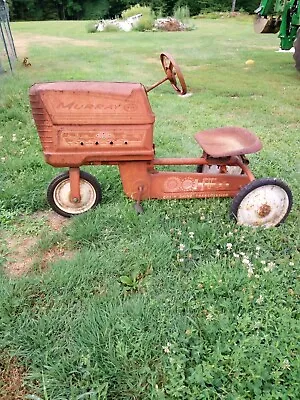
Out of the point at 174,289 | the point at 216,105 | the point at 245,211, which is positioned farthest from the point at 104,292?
the point at 216,105

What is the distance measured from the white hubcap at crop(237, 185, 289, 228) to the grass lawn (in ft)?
0.30

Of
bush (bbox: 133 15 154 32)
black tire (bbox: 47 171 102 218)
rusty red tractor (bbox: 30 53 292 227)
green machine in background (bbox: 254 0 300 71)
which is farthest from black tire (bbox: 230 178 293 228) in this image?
bush (bbox: 133 15 154 32)

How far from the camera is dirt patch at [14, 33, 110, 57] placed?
12.8 m

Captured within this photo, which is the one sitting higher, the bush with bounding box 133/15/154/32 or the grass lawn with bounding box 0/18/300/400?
the grass lawn with bounding box 0/18/300/400

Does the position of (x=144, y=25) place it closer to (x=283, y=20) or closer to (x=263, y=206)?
(x=283, y=20)

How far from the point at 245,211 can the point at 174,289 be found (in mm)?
867

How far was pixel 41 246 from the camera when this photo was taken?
109 inches

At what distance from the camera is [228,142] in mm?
3139

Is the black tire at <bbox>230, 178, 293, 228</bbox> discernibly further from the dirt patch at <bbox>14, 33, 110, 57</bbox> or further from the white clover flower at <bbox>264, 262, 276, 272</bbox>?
the dirt patch at <bbox>14, 33, 110, 57</bbox>

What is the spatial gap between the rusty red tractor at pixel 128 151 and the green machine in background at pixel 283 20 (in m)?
5.20

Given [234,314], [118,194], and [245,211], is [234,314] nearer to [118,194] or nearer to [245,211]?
[245,211]

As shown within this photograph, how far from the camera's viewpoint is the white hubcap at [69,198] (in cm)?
304

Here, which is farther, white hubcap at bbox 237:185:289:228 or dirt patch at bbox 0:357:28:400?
white hubcap at bbox 237:185:289:228

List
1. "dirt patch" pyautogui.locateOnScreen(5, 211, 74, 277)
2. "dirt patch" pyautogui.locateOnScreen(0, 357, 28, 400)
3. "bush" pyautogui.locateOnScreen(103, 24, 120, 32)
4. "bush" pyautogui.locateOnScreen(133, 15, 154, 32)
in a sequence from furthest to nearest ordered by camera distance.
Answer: "bush" pyautogui.locateOnScreen(133, 15, 154, 32), "bush" pyautogui.locateOnScreen(103, 24, 120, 32), "dirt patch" pyautogui.locateOnScreen(5, 211, 74, 277), "dirt patch" pyautogui.locateOnScreen(0, 357, 28, 400)
